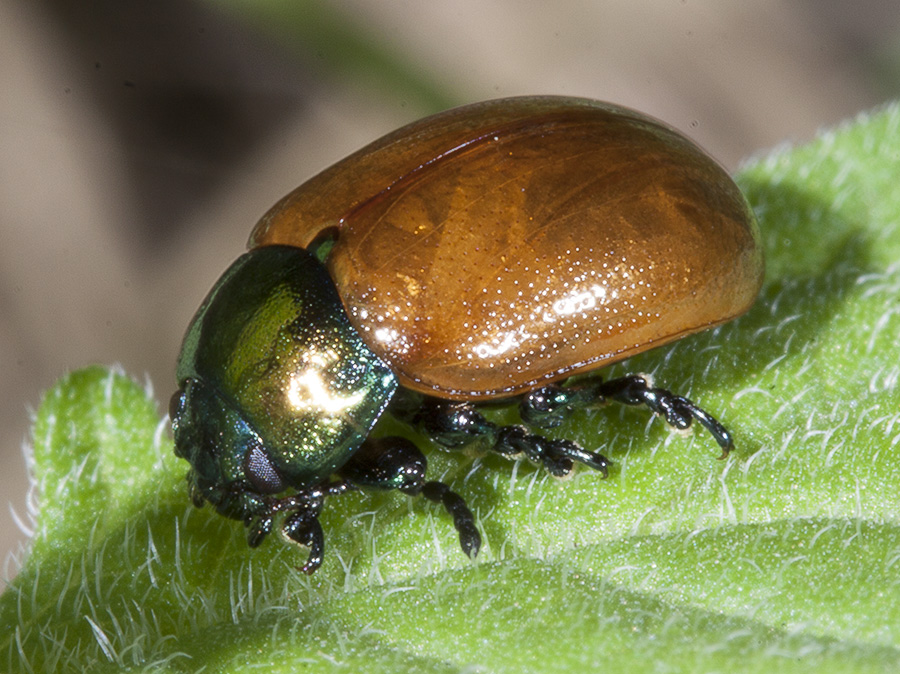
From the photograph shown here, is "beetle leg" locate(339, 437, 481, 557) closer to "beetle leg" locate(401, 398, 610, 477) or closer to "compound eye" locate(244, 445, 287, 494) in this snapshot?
"beetle leg" locate(401, 398, 610, 477)

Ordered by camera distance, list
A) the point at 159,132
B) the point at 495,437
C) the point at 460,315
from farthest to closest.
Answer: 1. the point at 159,132
2. the point at 495,437
3. the point at 460,315

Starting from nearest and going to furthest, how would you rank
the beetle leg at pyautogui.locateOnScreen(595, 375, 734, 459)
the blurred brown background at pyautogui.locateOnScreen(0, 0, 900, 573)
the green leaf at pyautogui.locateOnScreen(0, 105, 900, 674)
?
the green leaf at pyautogui.locateOnScreen(0, 105, 900, 674) < the beetle leg at pyautogui.locateOnScreen(595, 375, 734, 459) < the blurred brown background at pyautogui.locateOnScreen(0, 0, 900, 573)

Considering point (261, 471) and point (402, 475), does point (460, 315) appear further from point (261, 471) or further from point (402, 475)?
point (261, 471)

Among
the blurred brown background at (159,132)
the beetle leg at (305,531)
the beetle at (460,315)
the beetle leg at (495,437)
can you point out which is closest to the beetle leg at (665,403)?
the beetle at (460,315)

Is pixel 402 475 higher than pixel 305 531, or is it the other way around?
pixel 402 475

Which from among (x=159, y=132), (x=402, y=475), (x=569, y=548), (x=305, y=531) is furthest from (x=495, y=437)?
(x=159, y=132)

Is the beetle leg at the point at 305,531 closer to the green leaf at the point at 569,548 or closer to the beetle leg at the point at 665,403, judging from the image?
the green leaf at the point at 569,548

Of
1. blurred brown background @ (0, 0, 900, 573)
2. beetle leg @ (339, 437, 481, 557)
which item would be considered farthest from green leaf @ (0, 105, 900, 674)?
blurred brown background @ (0, 0, 900, 573)

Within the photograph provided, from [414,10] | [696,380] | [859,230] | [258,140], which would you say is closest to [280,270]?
[696,380]
